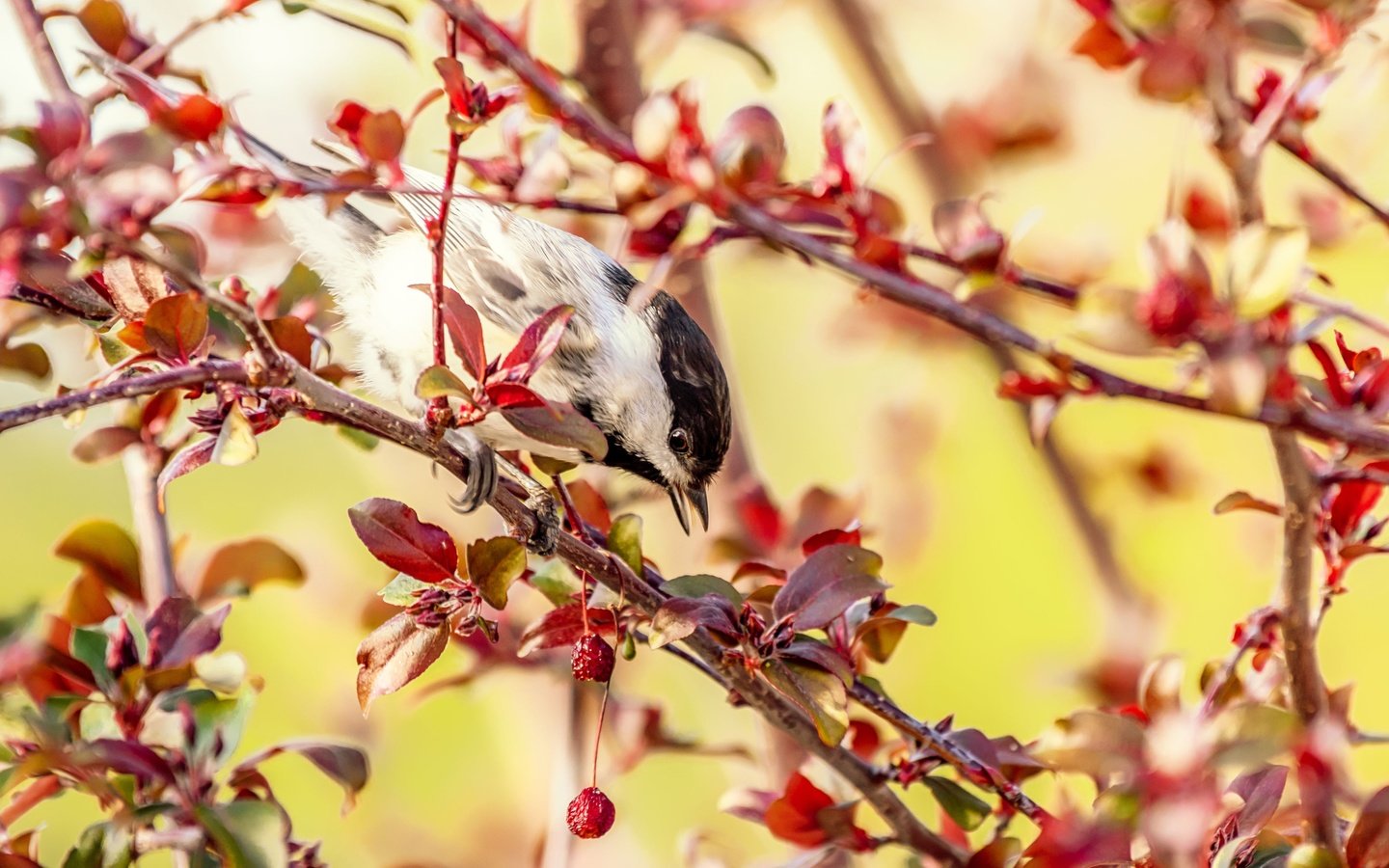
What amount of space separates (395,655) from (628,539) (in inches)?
12.5

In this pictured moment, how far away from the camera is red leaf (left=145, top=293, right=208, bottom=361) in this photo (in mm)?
1319

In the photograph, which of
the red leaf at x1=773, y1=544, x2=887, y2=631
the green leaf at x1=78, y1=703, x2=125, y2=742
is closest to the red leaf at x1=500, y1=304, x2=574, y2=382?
the red leaf at x1=773, y1=544, x2=887, y2=631

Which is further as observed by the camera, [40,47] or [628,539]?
Result: [40,47]

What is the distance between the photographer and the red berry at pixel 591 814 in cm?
157

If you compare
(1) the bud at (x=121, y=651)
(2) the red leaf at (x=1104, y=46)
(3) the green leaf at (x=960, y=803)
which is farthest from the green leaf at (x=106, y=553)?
(2) the red leaf at (x=1104, y=46)

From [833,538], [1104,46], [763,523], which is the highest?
[1104,46]

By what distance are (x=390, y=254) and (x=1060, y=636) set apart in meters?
2.44

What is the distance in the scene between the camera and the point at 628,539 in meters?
1.57

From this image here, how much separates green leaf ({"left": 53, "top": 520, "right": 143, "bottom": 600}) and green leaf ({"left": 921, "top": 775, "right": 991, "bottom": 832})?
43.8 inches

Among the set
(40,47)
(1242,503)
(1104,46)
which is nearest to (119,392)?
(40,47)

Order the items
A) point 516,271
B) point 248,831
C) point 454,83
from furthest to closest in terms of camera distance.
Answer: point 516,271
point 454,83
point 248,831

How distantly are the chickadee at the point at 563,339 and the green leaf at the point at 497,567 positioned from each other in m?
0.96

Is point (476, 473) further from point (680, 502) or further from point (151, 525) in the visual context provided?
point (680, 502)

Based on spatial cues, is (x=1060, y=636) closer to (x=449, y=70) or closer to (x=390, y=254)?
(x=390, y=254)
